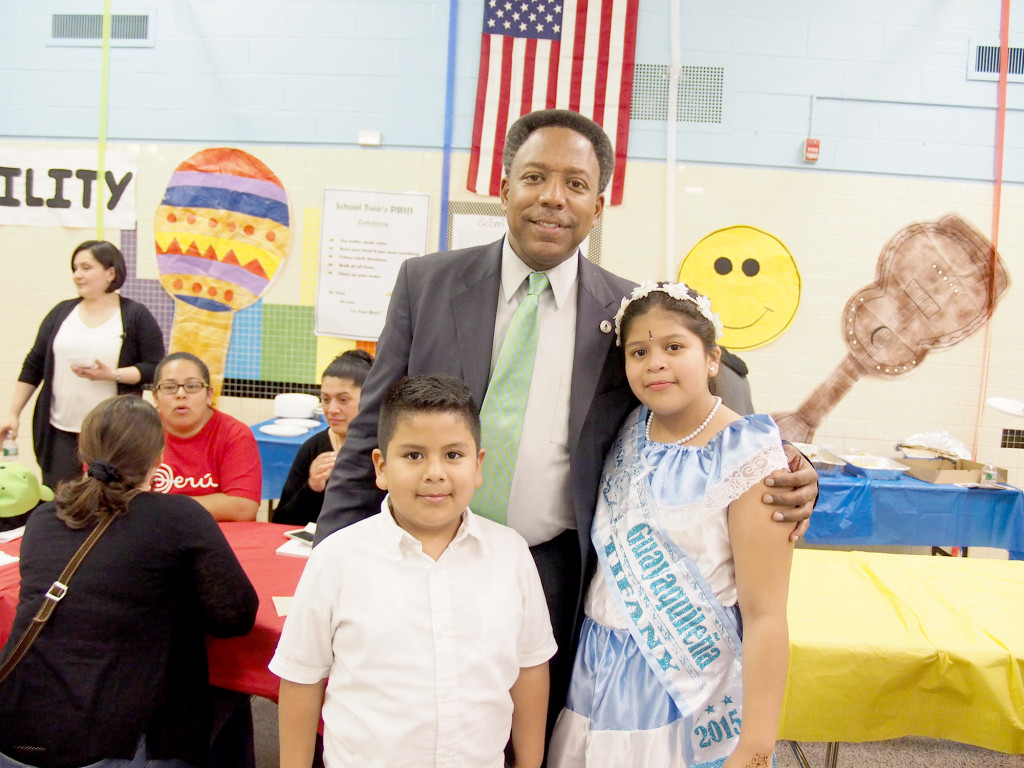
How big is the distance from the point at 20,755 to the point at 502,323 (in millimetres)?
1366

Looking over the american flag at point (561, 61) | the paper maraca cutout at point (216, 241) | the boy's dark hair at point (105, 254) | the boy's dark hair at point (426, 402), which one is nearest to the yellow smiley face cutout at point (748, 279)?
the american flag at point (561, 61)

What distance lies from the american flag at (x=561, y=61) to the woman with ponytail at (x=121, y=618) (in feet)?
11.2

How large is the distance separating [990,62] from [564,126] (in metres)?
4.42

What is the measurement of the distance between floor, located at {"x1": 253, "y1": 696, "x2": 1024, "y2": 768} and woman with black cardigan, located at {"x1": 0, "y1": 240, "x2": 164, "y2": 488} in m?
1.89

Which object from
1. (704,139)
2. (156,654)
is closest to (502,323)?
(156,654)

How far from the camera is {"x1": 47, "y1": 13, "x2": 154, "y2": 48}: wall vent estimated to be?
4.45 meters

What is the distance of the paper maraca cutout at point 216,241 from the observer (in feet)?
14.7

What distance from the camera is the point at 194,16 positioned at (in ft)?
14.5

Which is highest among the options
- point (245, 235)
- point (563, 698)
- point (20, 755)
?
point (245, 235)

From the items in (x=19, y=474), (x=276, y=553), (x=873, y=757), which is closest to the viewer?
(x=276, y=553)

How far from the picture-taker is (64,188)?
4.55 m

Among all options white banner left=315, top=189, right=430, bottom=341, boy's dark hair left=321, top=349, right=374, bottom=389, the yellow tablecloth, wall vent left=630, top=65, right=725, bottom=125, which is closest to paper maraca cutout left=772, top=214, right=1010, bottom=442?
wall vent left=630, top=65, right=725, bottom=125

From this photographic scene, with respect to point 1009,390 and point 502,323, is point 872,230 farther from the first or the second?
point 502,323

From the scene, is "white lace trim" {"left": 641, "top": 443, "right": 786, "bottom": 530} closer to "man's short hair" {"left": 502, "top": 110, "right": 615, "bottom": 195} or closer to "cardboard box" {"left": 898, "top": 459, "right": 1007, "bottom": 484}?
"man's short hair" {"left": 502, "top": 110, "right": 615, "bottom": 195}
